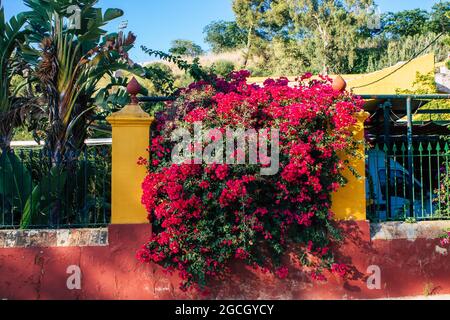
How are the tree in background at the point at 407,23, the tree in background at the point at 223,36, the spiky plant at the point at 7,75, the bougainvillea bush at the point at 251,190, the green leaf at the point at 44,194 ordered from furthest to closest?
the tree in background at the point at 223,36 → the tree in background at the point at 407,23 → the spiky plant at the point at 7,75 → the green leaf at the point at 44,194 → the bougainvillea bush at the point at 251,190

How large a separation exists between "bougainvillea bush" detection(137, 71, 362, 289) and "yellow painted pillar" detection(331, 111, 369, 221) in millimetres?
192

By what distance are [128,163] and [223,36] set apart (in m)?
55.0

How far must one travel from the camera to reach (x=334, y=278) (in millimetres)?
6719

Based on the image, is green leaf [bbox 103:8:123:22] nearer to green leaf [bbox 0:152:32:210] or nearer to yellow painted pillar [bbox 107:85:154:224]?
yellow painted pillar [bbox 107:85:154:224]

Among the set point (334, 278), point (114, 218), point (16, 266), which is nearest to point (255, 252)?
point (334, 278)

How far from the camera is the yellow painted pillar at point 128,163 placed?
21.5ft

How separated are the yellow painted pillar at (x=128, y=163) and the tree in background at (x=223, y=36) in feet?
159

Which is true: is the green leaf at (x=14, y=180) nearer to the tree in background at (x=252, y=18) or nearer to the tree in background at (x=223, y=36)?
the tree in background at (x=252, y=18)

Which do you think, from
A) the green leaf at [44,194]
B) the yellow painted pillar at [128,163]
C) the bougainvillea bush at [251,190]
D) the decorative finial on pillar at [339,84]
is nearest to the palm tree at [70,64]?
the green leaf at [44,194]

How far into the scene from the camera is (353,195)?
270 inches

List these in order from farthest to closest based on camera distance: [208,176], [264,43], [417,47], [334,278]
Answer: [264,43] → [417,47] → [334,278] → [208,176]

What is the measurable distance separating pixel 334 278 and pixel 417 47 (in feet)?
109

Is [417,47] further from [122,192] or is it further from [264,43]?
[122,192]

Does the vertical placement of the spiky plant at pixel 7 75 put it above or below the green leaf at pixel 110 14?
below
